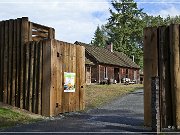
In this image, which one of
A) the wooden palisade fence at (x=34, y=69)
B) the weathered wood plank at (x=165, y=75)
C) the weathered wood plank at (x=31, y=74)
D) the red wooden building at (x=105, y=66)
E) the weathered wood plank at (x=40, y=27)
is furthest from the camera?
the red wooden building at (x=105, y=66)

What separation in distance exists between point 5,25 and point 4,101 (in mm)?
3160

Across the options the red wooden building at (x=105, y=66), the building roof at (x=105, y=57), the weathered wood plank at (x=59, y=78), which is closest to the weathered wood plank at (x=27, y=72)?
the weathered wood plank at (x=59, y=78)

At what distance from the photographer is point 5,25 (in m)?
15.6

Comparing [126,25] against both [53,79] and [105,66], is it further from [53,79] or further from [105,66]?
[53,79]

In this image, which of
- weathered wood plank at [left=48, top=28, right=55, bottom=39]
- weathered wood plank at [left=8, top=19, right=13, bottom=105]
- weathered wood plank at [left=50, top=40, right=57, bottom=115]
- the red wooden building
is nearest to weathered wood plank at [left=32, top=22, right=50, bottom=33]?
weathered wood plank at [left=48, top=28, right=55, bottom=39]

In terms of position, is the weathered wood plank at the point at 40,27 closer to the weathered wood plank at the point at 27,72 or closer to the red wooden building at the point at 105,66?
the weathered wood plank at the point at 27,72

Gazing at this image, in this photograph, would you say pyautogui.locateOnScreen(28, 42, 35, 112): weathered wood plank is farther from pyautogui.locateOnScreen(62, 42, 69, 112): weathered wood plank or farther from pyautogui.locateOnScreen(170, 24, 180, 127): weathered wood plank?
pyautogui.locateOnScreen(170, 24, 180, 127): weathered wood plank

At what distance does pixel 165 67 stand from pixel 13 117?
17.7ft

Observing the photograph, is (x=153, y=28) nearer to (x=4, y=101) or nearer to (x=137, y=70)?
(x=4, y=101)

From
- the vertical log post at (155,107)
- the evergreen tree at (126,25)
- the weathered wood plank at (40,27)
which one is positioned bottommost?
the vertical log post at (155,107)

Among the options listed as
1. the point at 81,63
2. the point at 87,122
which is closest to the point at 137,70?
the point at 81,63

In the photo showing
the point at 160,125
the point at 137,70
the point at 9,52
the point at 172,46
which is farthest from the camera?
the point at 137,70

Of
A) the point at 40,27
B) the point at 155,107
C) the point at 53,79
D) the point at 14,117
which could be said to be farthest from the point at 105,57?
the point at 155,107

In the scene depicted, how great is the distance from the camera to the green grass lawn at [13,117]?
11.5 m
